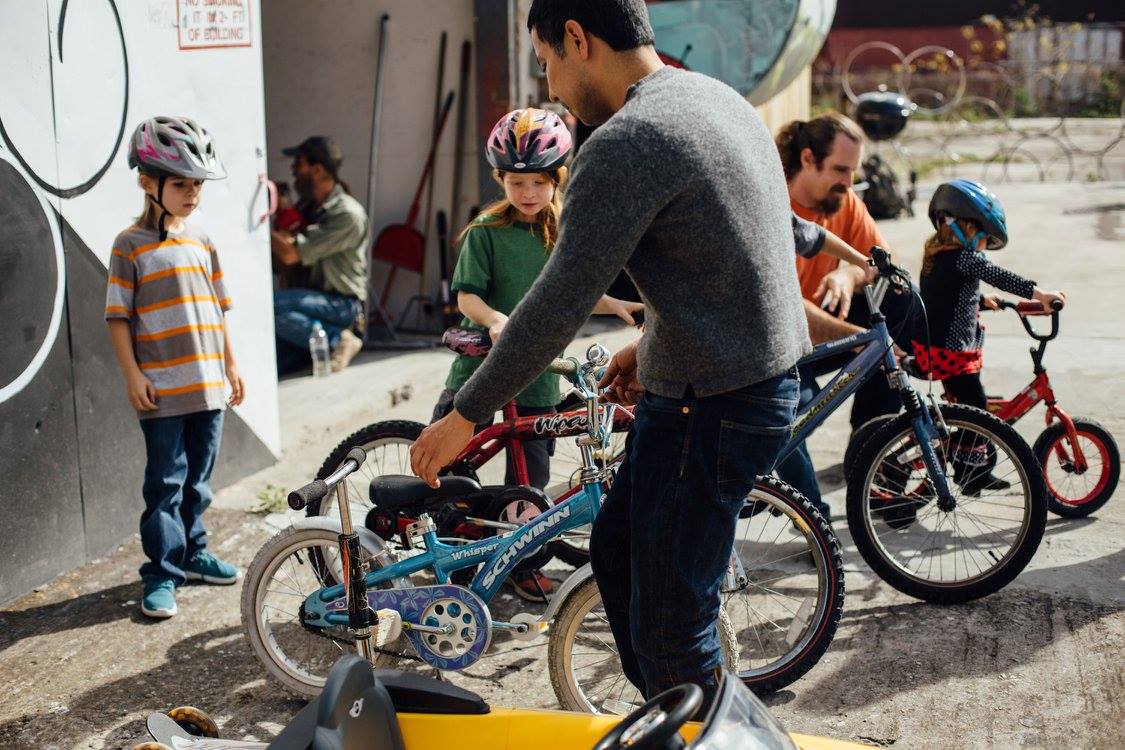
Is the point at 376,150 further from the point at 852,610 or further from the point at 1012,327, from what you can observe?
the point at 852,610

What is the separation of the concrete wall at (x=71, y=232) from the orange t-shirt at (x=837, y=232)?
2.84 metres

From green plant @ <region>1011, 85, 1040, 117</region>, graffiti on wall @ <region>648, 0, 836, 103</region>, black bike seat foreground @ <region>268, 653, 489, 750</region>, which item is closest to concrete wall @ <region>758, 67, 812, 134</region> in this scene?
graffiti on wall @ <region>648, 0, 836, 103</region>

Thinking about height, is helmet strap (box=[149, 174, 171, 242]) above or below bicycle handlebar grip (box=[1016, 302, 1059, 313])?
above

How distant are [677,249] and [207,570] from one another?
3.16 metres

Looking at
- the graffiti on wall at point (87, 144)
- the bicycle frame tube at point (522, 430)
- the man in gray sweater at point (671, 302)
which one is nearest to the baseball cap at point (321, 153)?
the graffiti on wall at point (87, 144)

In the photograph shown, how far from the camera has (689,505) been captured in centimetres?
260

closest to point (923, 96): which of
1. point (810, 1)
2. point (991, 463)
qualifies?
point (810, 1)

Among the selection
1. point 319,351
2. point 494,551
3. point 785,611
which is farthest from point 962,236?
point 319,351

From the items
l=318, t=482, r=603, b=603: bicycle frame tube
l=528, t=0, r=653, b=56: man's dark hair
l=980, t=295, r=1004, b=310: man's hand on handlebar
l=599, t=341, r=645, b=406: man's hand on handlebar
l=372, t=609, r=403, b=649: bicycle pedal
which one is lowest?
l=372, t=609, r=403, b=649: bicycle pedal

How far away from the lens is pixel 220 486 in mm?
5914

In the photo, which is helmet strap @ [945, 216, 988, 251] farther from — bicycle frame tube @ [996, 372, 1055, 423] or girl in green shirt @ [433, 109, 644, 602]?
girl in green shirt @ [433, 109, 644, 602]

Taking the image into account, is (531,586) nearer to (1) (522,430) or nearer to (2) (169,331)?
(1) (522,430)

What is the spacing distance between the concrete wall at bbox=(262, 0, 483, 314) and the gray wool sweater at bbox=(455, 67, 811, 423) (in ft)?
22.0

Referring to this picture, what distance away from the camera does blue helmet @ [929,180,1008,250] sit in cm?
498
